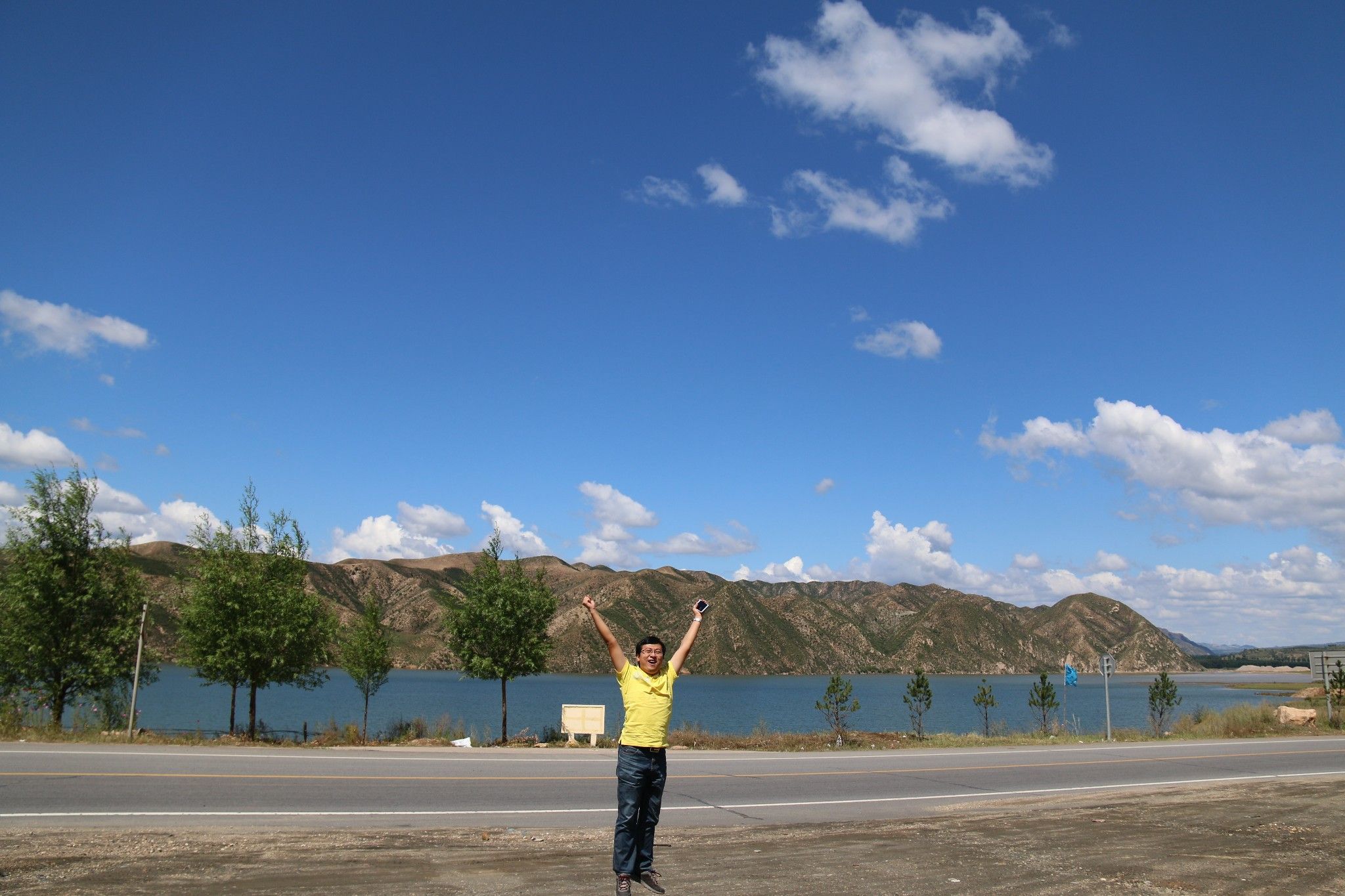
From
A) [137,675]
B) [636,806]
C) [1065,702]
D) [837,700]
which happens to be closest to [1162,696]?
[1065,702]

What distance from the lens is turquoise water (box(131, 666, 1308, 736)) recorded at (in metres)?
50.1

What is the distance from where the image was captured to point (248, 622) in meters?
26.3

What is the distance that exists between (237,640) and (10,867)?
20.2 meters

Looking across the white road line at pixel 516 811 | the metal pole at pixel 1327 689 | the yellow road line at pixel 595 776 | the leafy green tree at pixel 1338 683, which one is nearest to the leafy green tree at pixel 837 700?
the yellow road line at pixel 595 776

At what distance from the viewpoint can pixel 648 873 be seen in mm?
6746

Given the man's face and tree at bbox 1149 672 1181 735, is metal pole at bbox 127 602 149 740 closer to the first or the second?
the man's face

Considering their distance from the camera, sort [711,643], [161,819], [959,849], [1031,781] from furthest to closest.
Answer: [711,643] → [1031,781] → [161,819] → [959,849]

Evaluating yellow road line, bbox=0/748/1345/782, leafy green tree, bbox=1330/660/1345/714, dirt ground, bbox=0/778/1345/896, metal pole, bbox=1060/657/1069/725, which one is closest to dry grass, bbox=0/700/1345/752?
metal pole, bbox=1060/657/1069/725

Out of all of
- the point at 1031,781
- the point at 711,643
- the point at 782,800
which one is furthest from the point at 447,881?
the point at 711,643

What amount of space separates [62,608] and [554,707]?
144ft

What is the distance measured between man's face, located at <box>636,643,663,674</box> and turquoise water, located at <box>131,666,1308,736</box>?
21.0m

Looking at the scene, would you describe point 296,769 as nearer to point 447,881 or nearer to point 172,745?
point 172,745

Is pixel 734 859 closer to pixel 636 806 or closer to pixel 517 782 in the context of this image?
pixel 636 806

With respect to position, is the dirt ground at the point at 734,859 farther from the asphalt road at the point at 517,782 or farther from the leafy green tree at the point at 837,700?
the leafy green tree at the point at 837,700
